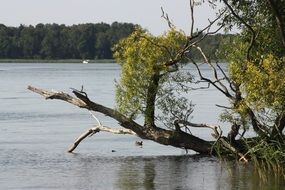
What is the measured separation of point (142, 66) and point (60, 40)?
5073 inches

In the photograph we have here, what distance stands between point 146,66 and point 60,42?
422 ft

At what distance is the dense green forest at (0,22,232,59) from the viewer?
14738 cm

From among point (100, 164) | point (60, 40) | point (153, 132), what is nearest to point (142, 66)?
point (153, 132)

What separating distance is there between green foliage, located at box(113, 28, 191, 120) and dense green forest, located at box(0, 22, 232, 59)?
11752 cm

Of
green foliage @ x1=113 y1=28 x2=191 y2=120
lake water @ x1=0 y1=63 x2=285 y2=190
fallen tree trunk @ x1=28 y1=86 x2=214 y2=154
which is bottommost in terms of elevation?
lake water @ x1=0 y1=63 x2=285 y2=190

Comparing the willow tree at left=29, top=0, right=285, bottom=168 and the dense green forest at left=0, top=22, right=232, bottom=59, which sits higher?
the dense green forest at left=0, top=22, right=232, bottom=59

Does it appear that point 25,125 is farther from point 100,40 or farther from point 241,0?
point 100,40

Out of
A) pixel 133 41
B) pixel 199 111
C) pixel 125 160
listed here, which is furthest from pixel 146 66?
pixel 199 111

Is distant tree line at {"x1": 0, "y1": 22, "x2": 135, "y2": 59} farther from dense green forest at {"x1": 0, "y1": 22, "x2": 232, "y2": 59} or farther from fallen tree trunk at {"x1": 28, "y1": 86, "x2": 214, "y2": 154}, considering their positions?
fallen tree trunk at {"x1": 28, "y1": 86, "x2": 214, "y2": 154}

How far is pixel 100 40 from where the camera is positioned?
474 ft

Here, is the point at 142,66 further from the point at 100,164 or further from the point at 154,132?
the point at 100,164

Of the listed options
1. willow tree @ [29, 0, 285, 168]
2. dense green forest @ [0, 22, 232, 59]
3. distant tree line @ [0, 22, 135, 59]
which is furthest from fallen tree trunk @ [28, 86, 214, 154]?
distant tree line @ [0, 22, 135, 59]

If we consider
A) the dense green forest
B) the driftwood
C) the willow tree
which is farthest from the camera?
the dense green forest

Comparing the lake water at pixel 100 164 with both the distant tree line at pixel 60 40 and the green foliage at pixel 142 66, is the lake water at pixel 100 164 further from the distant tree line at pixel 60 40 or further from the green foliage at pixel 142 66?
the distant tree line at pixel 60 40
